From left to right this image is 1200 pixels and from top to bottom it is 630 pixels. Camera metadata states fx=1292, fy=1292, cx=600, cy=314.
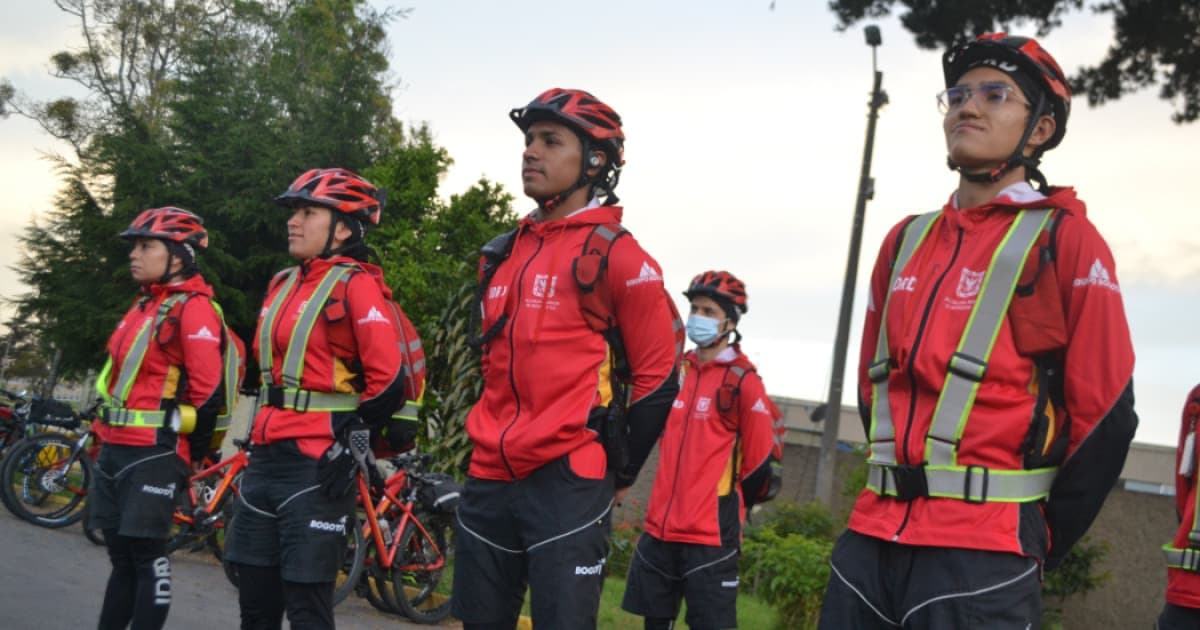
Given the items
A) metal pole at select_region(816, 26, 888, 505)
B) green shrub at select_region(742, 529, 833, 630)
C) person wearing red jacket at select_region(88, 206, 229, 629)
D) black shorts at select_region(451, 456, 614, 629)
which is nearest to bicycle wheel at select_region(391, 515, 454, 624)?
green shrub at select_region(742, 529, 833, 630)

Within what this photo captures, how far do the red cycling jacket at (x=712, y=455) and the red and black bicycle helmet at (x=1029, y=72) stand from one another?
4309mm

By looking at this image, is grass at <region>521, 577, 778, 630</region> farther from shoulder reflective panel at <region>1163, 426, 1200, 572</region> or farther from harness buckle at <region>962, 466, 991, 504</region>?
harness buckle at <region>962, 466, 991, 504</region>

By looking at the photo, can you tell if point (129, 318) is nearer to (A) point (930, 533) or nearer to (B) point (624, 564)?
(A) point (930, 533)

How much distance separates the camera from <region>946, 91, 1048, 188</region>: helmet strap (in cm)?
378

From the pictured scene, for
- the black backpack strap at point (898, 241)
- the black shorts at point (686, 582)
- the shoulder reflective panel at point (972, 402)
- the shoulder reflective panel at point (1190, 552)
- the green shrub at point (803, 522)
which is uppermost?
the black backpack strap at point (898, 241)

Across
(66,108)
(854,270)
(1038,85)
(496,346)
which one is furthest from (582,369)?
(66,108)

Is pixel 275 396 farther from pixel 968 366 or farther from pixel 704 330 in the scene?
pixel 968 366

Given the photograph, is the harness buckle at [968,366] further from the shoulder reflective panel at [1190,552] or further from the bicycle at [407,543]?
the bicycle at [407,543]

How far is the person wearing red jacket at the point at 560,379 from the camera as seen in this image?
14.9 feet

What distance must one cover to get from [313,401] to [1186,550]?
4257mm

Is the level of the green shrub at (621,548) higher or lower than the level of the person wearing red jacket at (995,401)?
lower

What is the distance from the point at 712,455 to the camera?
317 inches

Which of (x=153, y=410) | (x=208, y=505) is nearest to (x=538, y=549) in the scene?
(x=153, y=410)

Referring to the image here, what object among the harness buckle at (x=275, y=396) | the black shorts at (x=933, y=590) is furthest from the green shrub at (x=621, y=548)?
the black shorts at (x=933, y=590)
